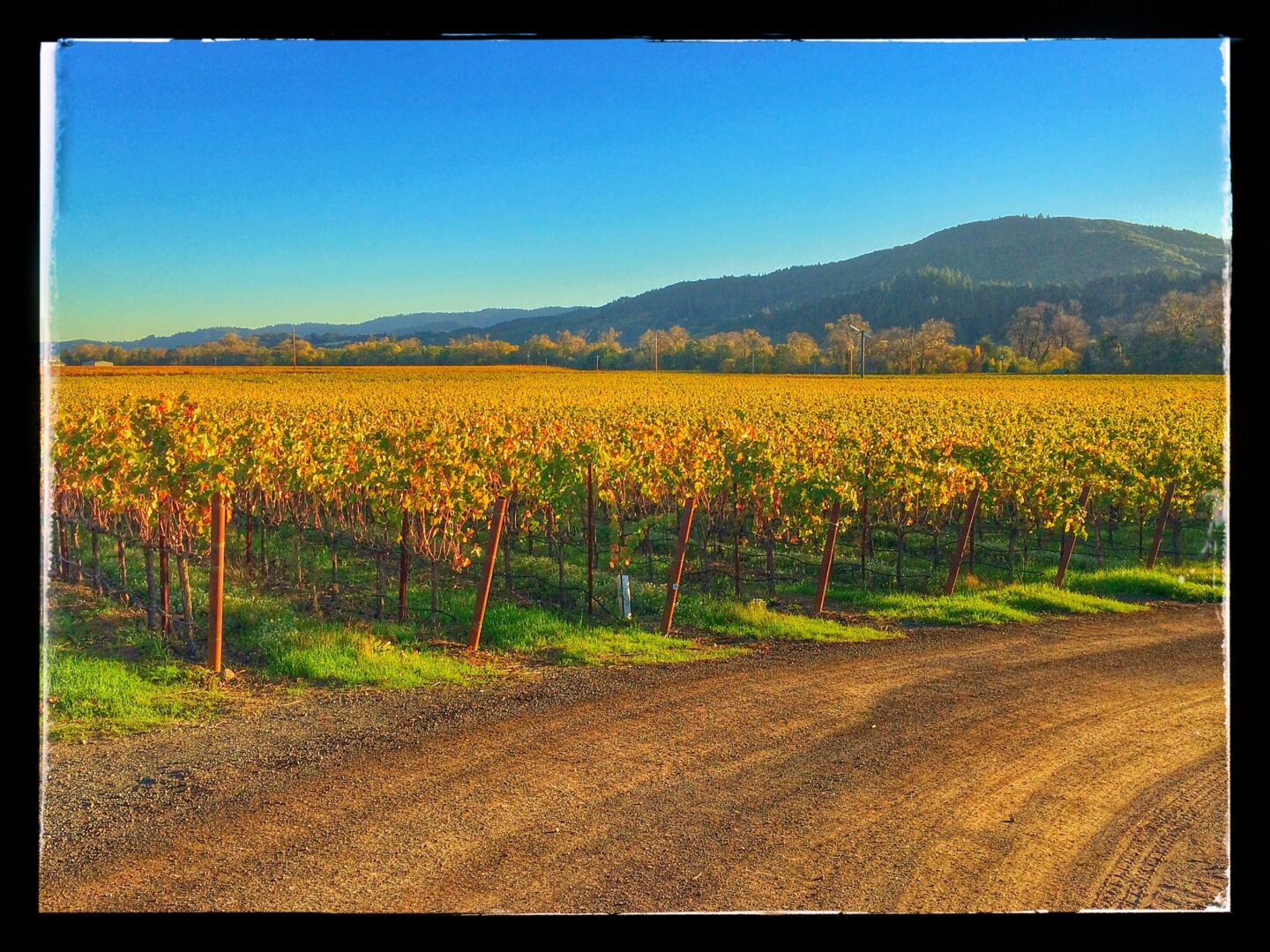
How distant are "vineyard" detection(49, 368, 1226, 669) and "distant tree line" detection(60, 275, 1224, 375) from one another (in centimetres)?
3907

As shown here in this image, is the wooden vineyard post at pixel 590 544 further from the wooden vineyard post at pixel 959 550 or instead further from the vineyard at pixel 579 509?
the wooden vineyard post at pixel 959 550

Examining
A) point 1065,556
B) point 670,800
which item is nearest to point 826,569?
point 1065,556

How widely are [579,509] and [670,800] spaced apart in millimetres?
9527

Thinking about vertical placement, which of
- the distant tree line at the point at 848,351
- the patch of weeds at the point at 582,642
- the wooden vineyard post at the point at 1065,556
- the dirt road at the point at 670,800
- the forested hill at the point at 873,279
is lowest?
the dirt road at the point at 670,800

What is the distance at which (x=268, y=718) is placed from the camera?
6734mm

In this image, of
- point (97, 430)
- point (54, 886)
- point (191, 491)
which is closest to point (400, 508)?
point (191, 491)

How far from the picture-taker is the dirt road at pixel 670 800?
4.34m

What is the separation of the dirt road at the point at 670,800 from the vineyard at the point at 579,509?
2.40m

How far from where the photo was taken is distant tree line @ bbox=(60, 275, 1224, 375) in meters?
52.8

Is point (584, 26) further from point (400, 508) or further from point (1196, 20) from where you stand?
point (400, 508)

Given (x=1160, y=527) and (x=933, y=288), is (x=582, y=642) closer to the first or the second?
(x=1160, y=527)

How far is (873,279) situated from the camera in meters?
112

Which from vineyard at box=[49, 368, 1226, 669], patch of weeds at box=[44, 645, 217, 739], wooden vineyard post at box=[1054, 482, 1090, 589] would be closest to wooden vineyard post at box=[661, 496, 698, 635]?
vineyard at box=[49, 368, 1226, 669]

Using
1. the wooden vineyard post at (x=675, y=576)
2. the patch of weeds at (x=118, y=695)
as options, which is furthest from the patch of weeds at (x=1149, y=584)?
the patch of weeds at (x=118, y=695)
